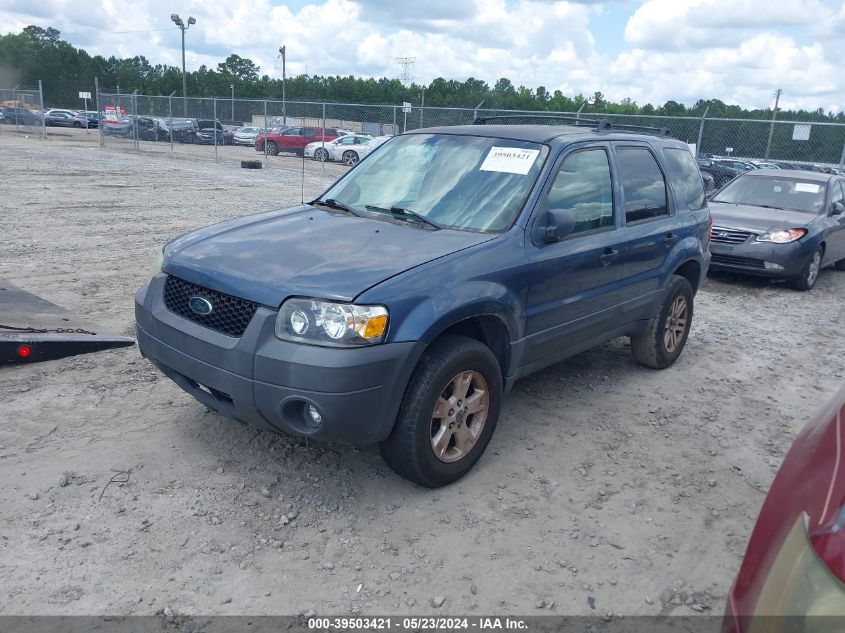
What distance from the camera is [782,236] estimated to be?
369 inches

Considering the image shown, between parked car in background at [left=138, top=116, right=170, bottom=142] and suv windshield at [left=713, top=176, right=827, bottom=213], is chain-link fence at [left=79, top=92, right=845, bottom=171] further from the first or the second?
suv windshield at [left=713, top=176, right=827, bottom=213]

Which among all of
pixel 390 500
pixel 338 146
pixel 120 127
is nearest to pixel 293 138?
pixel 338 146

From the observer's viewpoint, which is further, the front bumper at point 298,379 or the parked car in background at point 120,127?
the parked car in background at point 120,127

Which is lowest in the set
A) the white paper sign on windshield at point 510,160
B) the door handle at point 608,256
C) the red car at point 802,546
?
the red car at point 802,546

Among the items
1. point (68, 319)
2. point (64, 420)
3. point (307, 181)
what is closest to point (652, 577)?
point (64, 420)

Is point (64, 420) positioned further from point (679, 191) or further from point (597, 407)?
point (679, 191)

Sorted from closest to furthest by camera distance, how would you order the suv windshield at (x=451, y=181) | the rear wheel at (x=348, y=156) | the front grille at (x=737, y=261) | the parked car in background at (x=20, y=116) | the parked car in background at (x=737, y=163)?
the suv windshield at (x=451, y=181), the front grille at (x=737, y=261), the parked car in background at (x=737, y=163), the rear wheel at (x=348, y=156), the parked car in background at (x=20, y=116)

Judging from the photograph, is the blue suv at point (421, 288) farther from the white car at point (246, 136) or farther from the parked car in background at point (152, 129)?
the white car at point (246, 136)

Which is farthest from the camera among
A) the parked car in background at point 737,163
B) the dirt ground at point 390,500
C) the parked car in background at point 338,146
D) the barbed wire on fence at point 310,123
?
the parked car in background at point 338,146

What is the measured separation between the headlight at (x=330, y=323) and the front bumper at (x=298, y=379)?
0.04m

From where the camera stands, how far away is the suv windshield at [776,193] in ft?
33.8

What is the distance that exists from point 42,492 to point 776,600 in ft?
10.9

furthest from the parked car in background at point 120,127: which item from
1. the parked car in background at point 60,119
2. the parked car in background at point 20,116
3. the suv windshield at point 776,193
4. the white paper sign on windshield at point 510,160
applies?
the white paper sign on windshield at point 510,160

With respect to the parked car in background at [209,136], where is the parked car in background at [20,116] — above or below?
above
